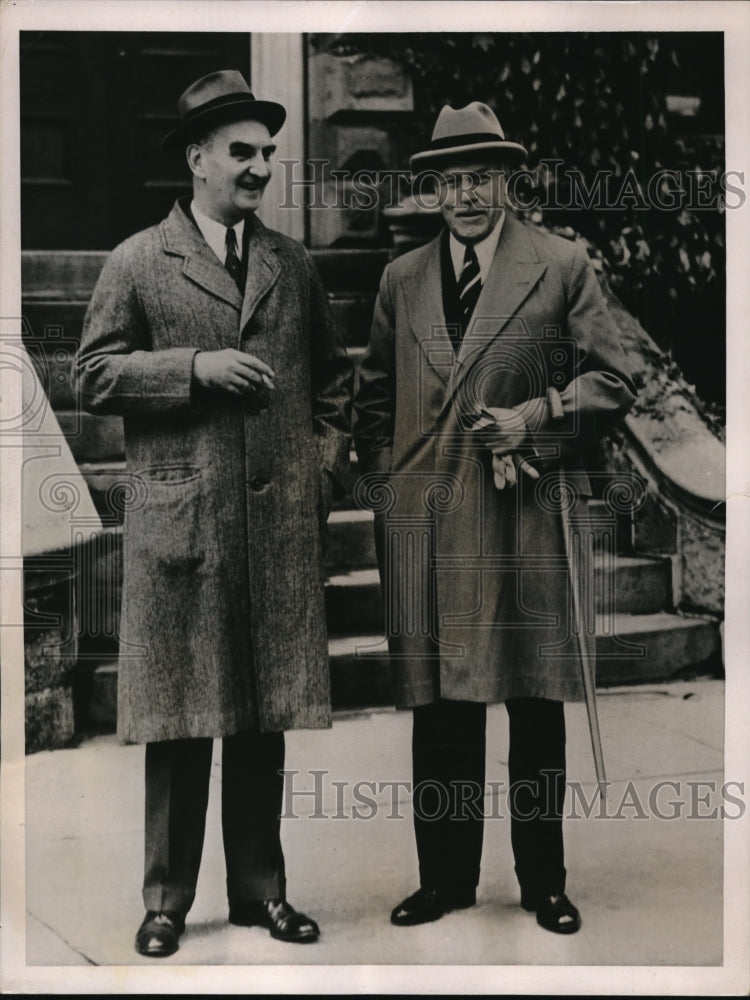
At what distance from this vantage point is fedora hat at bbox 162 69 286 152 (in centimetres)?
310

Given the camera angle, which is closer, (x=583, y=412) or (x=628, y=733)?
(x=583, y=412)

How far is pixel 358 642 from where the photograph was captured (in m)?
3.24

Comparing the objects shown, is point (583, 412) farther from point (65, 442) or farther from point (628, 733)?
point (65, 442)

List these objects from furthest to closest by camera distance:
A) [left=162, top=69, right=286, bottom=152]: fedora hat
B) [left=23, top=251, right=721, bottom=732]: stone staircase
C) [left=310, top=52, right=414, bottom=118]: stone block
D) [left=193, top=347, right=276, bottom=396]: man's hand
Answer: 1. [left=310, top=52, right=414, bottom=118]: stone block
2. [left=23, top=251, right=721, bottom=732]: stone staircase
3. [left=162, top=69, right=286, bottom=152]: fedora hat
4. [left=193, top=347, right=276, bottom=396]: man's hand

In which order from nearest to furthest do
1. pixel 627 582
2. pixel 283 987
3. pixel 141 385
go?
pixel 141 385
pixel 283 987
pixel 627 582

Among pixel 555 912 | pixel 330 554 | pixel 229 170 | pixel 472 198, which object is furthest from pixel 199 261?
pixel 555 912

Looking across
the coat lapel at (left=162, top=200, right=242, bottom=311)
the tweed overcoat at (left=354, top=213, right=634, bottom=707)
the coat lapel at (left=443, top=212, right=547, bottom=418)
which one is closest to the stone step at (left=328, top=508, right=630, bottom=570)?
the tweed overcoat at (left=354, top=213, right=634, bottom=707)

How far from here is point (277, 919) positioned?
316 centimetres

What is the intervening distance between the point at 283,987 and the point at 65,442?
5.36ft

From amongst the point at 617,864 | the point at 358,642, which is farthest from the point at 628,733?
the point at 358,642

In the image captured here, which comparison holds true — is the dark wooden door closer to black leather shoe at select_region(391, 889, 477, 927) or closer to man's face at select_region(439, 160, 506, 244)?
man's face at select_region(439, 160, 506, 244)

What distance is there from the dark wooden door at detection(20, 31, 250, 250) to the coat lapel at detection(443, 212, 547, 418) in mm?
900

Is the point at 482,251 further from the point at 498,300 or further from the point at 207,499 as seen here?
the point at 207,499

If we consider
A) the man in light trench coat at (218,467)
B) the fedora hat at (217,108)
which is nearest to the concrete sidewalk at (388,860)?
the man in light trench coat at (218,467)
